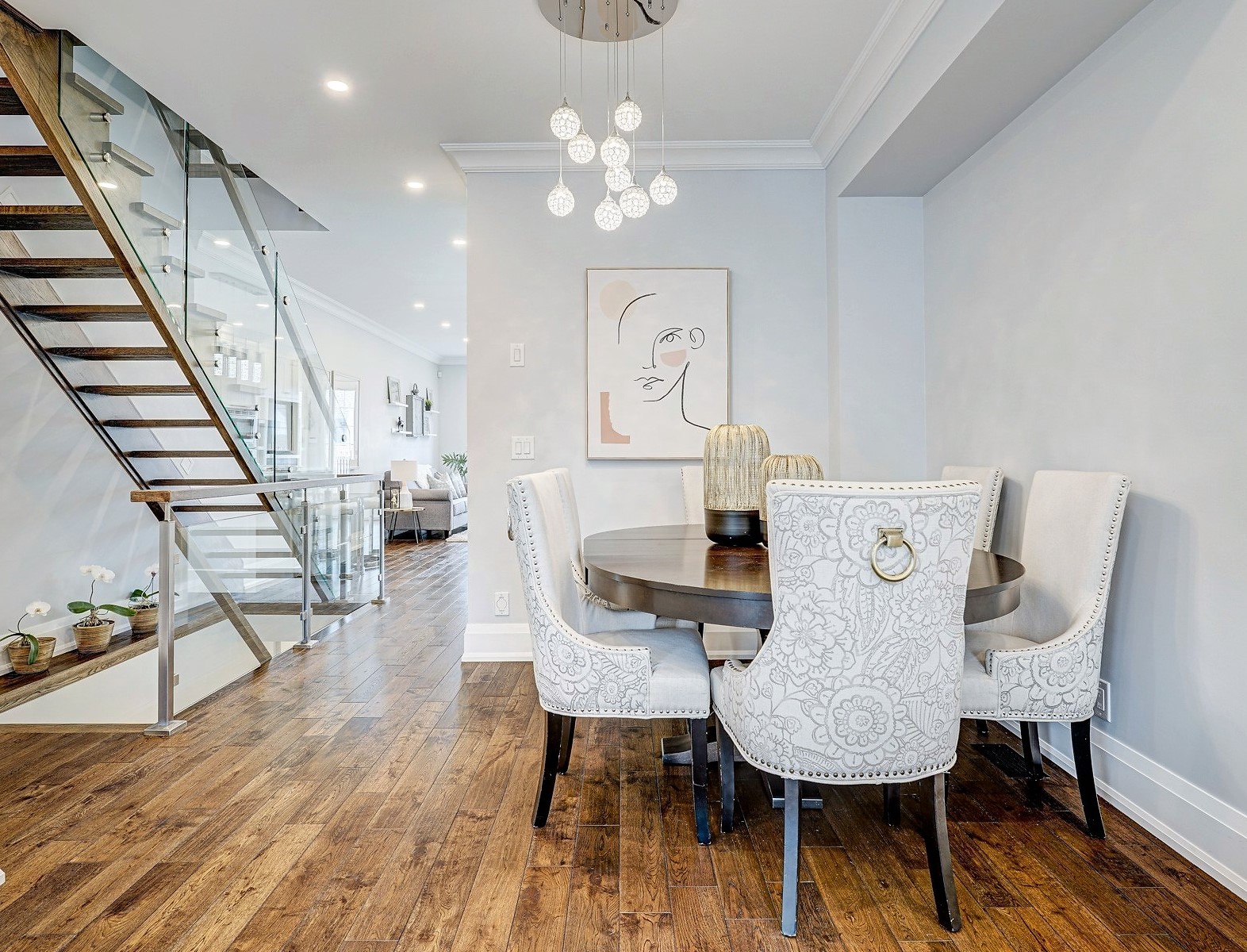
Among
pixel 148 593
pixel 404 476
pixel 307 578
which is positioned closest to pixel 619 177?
pixel 307 578

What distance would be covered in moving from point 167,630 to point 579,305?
2.28 meters

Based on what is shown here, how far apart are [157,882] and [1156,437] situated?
2.79 m

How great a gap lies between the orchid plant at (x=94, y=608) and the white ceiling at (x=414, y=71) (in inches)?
90.8

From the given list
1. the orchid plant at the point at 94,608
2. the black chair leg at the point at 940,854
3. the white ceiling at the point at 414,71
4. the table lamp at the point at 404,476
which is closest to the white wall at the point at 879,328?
the white ceiling at the point at 414,71

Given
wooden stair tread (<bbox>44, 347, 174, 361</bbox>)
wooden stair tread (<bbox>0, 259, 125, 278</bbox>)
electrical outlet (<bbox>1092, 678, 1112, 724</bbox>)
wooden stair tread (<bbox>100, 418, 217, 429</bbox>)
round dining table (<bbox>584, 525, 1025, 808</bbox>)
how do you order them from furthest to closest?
wooden stair tread (<bbox>100, 418, 217, 429</bbox>)
wooden stair tread (<bbox>44, 347, 174, 361</bbox>)
wooden stair tread (<bbox>0, 259, 125, 278</bbox>)
electrical outlet (<bbox>1092, 678, 1112, 724</bbox>)
round dining table (<bbox>584, 525, 1025, 808</bbox>)

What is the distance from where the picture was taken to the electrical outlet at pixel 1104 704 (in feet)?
6.70

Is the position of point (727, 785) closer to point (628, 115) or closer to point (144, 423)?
point (628, 115)

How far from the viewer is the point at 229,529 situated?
10.2 feet

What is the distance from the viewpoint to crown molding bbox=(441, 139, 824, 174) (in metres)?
3.31

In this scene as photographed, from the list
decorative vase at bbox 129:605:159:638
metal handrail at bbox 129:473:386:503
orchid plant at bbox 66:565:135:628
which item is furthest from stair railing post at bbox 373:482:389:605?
orchid plant at bbox 66:565:135:628

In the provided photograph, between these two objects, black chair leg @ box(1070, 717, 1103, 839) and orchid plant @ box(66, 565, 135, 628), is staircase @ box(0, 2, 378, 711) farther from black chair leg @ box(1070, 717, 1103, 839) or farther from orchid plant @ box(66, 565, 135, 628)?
black chair leg @ box(1070, 717, 1103, 839)

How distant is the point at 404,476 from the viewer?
845cm

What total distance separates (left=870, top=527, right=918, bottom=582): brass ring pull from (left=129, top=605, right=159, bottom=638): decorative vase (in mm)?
4410

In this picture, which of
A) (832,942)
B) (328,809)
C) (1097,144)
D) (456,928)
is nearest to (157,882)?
(328,809)
